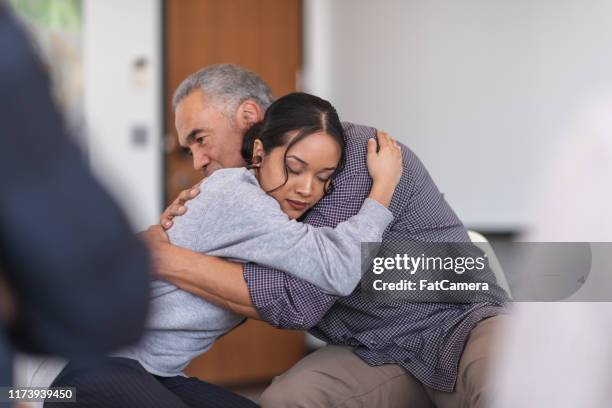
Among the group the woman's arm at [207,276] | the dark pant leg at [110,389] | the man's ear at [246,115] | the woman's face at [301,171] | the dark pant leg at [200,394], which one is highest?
the man's ear at [246,115]

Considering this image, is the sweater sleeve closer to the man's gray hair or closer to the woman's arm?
the woman's arm

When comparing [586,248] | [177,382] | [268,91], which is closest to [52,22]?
[268,91]

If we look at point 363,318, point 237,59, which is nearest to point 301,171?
point 363,318

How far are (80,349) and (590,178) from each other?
54 centimetres

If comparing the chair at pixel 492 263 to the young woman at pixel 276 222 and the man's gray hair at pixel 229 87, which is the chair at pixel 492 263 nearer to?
the young woman at pixel 276 222

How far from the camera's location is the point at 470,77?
4801mm

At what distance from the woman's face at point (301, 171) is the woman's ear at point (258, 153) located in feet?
0.15

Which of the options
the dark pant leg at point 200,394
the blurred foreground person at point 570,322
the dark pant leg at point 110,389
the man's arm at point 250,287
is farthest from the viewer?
the dark pant leg at point 200,394

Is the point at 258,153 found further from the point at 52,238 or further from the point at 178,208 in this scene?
the point at 52,238

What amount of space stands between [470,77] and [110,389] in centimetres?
349

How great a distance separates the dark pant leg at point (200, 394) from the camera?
1957 millimetres

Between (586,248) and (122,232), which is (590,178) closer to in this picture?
(586,248)

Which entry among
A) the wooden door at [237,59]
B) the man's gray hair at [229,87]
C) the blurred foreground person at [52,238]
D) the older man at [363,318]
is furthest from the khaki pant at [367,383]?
the wooden door at [237,59]

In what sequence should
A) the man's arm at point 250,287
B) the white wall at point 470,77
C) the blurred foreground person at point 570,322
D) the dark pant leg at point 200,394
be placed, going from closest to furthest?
the blurred foreground person at point 570,322
the man's arm at point 250,287
the dark pant leg at point 200,394
the white wall at point 470,77
